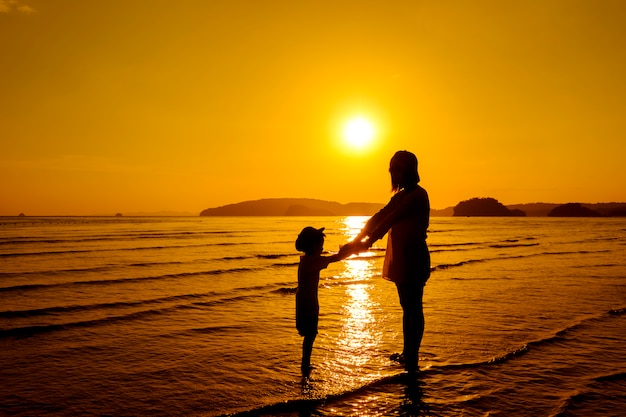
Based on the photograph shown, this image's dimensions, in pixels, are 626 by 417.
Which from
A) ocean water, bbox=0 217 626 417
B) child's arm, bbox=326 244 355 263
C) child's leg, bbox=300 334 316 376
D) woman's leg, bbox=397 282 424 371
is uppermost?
child's arm, bbox=326 244 355 263

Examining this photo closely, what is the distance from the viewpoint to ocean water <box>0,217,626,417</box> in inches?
191

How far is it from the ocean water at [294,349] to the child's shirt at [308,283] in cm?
88

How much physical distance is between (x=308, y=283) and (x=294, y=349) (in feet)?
6.33

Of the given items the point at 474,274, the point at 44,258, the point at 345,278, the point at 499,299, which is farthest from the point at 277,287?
the point at 44,258

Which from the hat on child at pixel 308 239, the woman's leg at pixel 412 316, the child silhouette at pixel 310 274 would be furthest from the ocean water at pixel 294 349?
the hat on child at pixel 308 239

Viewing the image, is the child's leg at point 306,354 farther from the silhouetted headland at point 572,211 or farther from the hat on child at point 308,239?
the silhouetted headland at point 572,211

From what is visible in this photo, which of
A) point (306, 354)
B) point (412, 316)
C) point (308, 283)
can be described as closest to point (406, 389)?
point (412, 316)

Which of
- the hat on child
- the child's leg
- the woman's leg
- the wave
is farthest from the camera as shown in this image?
the child's leg

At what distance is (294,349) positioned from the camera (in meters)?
6.86

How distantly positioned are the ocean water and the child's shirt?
2.89ft

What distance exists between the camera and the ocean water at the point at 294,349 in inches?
191

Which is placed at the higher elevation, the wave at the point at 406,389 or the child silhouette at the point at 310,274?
the child silhouette at the point at 310,274

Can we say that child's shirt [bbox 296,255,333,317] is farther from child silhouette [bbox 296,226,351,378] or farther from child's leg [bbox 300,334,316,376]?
child's leg [bbox 300,334,316,376]

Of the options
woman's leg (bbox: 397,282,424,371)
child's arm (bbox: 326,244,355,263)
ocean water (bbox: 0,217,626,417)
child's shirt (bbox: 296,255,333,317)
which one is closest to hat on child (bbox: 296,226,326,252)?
child's shirt (bbox: 296,255,333,317)
